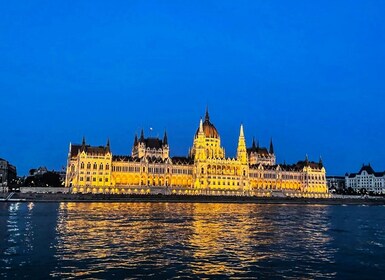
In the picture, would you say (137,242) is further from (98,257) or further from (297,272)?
(297,272)

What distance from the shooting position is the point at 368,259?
28.3 metres

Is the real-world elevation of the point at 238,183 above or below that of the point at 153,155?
below

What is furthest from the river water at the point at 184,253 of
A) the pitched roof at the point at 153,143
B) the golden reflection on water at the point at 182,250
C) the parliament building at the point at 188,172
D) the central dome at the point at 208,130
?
the central dome at the point at 208,130

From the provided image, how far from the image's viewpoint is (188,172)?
165m

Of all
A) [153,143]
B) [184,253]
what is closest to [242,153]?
[153,143]

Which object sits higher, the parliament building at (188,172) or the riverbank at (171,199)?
the parliament building at (188,172)

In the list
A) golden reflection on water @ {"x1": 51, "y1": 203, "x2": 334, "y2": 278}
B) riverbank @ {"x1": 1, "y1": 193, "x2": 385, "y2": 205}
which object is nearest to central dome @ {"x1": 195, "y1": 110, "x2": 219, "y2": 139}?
riverbank @ {"x1": 1, "y1": 193, "x2": 385, "y2": 205}

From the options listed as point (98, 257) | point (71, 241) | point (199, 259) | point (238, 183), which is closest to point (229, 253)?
point (199, 259)

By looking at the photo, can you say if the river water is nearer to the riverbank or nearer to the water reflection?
the water reflection

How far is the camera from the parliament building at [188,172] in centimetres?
14875

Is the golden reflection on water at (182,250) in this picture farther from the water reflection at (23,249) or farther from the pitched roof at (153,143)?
the pitched roof at (153,143)

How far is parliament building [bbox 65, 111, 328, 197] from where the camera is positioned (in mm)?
148750

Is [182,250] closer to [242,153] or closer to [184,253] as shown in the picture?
[184,253]

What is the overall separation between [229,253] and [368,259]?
891cm
